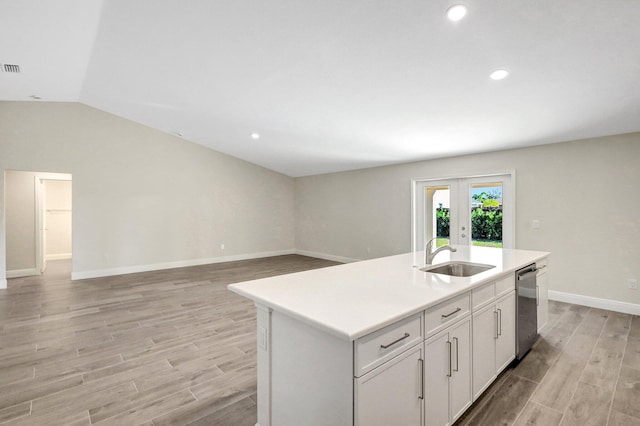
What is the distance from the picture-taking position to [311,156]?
6.46 metres

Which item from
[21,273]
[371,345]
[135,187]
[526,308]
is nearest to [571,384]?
[526,308]

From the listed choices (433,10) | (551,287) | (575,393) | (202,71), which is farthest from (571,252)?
(202,71)

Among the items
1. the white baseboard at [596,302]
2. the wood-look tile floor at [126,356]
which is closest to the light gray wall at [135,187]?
the wood-look tile floor at [126,356]

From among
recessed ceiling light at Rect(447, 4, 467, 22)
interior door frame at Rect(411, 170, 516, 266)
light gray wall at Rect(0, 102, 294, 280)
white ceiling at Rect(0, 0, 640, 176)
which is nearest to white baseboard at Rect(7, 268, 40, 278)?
light gray wall at Rect(0, 102, 294, 280)

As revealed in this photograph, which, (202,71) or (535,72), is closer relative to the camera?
(535,72)

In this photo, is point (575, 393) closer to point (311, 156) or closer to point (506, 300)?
point (506, 300)

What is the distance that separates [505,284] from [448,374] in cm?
102

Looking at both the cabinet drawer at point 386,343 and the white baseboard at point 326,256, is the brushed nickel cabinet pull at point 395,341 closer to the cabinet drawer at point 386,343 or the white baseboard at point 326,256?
the cabinet drawer at point 386,343

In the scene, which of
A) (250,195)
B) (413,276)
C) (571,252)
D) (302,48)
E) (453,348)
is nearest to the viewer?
(453,348)

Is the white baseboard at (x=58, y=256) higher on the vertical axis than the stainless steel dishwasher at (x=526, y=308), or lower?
lower

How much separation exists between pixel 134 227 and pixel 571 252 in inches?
306

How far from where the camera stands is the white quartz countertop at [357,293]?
127 cm

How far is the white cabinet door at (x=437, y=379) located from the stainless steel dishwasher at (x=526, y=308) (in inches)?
47.5

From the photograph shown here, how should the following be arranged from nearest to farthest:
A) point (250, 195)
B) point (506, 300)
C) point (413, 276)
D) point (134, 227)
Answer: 1. point (413, 276)
2. point (506, 300)
3. point (134, 227)
4. point (250, 195)
